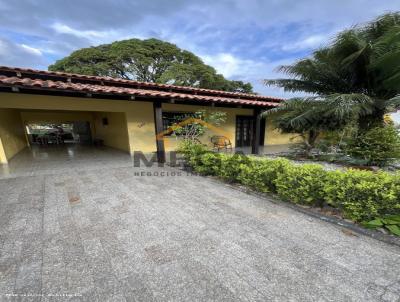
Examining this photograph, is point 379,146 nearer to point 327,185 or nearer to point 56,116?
point 327,185

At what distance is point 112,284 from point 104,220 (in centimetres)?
129

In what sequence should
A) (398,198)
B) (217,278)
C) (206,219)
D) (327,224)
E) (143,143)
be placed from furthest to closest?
(143,143) < (206,219) < (327,224) < (398,198) < (217,278)

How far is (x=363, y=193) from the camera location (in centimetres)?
242

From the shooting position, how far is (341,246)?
2117mm

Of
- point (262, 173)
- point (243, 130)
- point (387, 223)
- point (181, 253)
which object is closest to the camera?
point (181, 253)

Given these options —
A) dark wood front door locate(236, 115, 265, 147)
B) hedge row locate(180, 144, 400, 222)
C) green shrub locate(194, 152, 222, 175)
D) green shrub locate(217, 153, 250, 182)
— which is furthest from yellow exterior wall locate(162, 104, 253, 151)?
hedge row locate(180, 144, 400, 222)

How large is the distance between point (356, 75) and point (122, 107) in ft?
26.1

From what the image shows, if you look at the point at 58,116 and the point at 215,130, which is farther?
the point at 58,116

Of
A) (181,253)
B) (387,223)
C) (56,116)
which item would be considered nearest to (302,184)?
(387,223)

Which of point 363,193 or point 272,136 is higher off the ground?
point 363,193

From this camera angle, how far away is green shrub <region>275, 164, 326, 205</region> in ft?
9.45

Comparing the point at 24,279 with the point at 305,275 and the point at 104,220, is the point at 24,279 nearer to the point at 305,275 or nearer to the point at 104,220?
the point at 104,220

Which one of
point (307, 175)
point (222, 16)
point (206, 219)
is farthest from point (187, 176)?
point (222, 16)

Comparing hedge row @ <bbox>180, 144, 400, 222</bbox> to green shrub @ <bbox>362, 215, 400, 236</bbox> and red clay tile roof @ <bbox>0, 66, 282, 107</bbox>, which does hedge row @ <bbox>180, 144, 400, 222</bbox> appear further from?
red clay tile roof @ <bbox>0, 66, 282, 107</bbox>
